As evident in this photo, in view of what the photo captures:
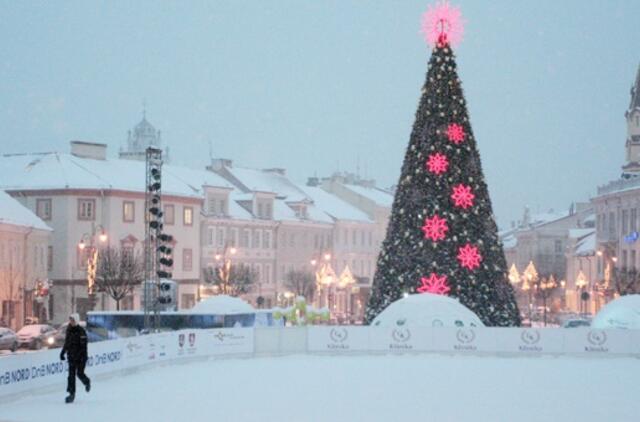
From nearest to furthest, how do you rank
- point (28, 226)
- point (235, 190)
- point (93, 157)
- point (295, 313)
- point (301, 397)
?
point (301, 397) → point (295, 313) → point (28, 226) → point (93, 157) → point (235, 190)

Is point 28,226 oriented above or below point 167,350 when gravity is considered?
above

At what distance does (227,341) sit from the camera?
4397 cm

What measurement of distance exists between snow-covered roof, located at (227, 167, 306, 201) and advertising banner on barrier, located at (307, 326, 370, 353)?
5017cm

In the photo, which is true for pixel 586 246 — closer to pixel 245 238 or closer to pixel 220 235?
pixel 245 238

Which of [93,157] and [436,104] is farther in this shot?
[93,157]

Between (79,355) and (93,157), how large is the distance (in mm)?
53940

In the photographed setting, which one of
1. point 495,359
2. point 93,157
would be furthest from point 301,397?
point 93,157

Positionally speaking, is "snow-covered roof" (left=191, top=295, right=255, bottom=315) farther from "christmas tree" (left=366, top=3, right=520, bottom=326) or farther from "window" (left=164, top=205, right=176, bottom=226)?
"window" (left=164, top=205, right=176, bottom=226)

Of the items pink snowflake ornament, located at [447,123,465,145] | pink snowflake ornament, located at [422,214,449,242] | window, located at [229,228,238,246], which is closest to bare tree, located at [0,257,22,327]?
window, located at [229,228,238,246]

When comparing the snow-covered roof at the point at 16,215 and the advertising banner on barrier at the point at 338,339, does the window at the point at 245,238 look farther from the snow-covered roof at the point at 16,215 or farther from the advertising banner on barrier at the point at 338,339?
the advertising banner on barrier at the point at 338,339

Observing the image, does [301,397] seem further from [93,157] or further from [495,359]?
[93,157]

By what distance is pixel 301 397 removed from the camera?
30.2 meters

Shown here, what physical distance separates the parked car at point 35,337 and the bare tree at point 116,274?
1657 centimetres

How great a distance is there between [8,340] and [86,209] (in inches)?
1042
